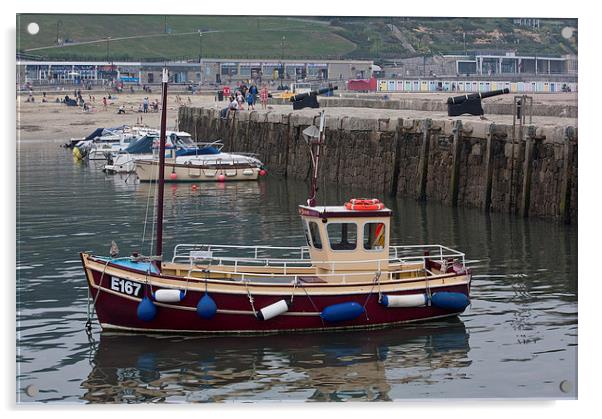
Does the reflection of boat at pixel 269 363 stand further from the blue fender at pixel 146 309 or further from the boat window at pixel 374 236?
the boat window at pixel 374 236

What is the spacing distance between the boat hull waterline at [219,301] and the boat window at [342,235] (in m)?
0.75

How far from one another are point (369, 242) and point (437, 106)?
94.7 ft

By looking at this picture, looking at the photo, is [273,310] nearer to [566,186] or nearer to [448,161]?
[566,186]

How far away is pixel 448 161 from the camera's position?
35.2 m

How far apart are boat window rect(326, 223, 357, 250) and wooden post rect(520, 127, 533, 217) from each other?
1176 cm

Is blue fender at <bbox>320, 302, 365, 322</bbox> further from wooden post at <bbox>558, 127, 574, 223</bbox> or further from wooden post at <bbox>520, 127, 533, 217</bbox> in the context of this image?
wooden post at <bbox>520, 127, 533, 217</bbox>

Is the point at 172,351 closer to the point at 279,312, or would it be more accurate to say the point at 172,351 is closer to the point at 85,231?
the point at 279,312

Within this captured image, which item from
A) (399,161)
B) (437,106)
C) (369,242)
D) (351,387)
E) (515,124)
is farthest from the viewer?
(437,106)

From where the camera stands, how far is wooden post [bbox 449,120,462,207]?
34.0 meters

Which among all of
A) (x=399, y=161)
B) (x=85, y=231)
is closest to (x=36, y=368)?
(x=85, y=231)

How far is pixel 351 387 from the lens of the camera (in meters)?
16.6

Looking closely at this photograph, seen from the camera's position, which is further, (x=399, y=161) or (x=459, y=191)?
(x=399, y=161)

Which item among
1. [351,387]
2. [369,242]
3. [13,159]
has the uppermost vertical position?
[13,159]

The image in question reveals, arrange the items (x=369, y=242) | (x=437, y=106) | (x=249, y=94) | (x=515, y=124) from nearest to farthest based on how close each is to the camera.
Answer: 1. (x=369, y=242)
2. (x=515, y=124)
3. (x=437, y=106)
4. (x=249, y=94)
